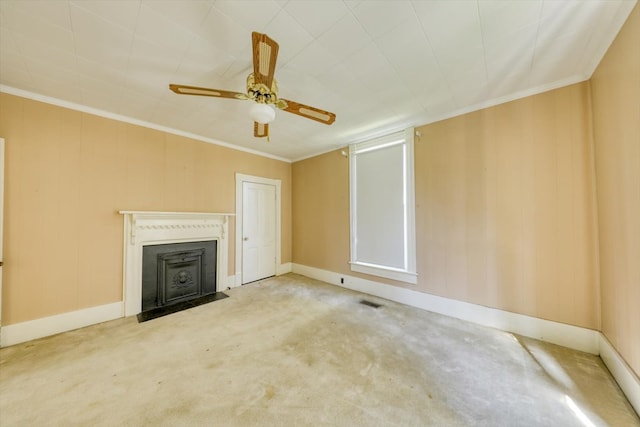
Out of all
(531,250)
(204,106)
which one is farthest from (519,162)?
(204,106)

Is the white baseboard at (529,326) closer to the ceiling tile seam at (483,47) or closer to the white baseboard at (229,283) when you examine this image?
the white baseboard at (229,283)

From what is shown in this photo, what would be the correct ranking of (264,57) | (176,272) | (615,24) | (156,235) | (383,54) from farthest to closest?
(176,272) < (156,235) < (383,54) < (615,24) < (264,57)

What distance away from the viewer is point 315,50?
5.90 feet

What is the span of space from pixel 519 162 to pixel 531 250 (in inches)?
38.8

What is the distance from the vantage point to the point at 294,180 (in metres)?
5.16

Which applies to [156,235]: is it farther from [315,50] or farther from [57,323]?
[315,50]

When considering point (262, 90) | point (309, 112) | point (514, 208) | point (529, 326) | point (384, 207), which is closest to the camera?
point (262, 90)

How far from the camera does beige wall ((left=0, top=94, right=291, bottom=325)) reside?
2.36 metres

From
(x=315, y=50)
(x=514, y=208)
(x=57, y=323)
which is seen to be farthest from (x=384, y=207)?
(x=57, y=323)

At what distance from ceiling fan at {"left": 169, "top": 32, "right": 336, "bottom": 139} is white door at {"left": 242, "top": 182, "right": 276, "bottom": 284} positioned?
2743 mm

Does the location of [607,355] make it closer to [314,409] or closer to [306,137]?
[314,409]

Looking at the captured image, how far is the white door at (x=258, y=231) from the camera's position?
437 cm

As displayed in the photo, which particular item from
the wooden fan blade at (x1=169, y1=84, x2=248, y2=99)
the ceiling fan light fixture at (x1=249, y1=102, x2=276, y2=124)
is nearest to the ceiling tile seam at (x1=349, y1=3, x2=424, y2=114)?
the ceiling fan light fixture at (x1=249, y1=102, x2=276, y2=124)

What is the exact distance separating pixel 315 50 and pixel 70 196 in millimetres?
3323
